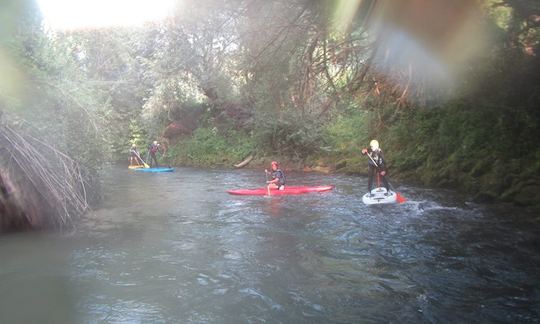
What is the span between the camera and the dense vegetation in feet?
21.9

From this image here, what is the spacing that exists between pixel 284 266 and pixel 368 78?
15.3 ft

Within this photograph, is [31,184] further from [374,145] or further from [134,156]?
[134,156]

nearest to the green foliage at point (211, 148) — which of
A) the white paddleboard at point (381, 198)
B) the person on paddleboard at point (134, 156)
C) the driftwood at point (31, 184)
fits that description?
the person on paddleboard at point (134, 156)

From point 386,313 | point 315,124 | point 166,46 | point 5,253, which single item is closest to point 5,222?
point 5,253

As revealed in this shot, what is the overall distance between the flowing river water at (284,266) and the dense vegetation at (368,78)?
6.36 feet

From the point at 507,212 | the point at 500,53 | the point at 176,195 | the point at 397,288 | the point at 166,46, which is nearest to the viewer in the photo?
the point at 397,288

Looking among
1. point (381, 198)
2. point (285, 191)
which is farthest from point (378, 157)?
point (285, 191)

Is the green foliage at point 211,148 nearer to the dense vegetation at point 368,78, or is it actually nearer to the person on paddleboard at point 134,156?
the person on paddleboard at point 134,156

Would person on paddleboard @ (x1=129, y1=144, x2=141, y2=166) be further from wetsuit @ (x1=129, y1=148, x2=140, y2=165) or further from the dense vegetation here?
the dense vegetation

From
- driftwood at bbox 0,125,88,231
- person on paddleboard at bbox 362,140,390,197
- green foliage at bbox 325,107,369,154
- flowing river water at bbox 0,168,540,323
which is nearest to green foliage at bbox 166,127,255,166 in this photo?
green foliage at bbox 325,107,369,154

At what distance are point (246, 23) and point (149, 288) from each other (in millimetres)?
4370

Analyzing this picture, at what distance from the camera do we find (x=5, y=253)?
7805 mm

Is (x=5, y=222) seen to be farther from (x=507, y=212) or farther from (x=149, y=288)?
(x=507, y=212)

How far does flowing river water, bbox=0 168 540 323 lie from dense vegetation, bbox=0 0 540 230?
6.36ft
